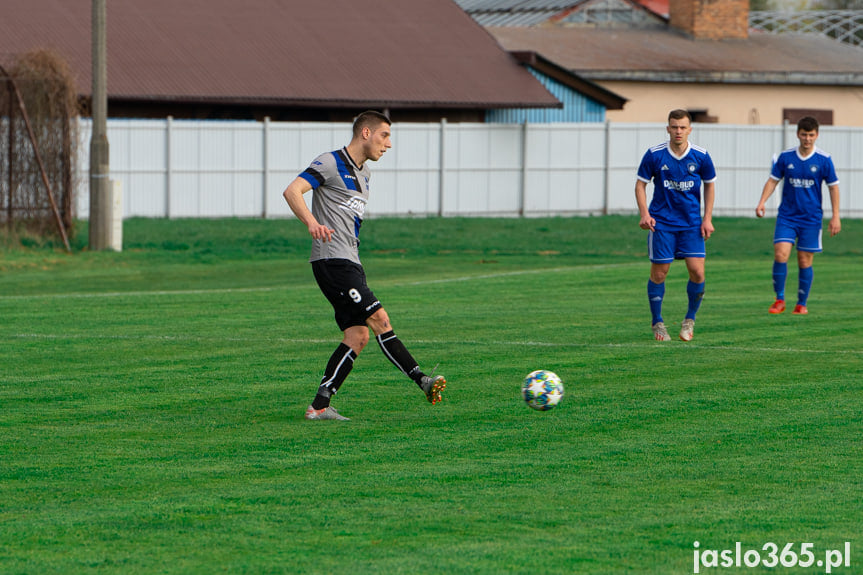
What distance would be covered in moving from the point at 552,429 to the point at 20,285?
12.6m

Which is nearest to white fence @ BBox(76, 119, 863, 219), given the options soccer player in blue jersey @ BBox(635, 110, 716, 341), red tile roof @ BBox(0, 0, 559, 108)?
red tile roof @ BBox(0, 0, 559, 108)

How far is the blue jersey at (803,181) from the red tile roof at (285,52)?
19445 mm

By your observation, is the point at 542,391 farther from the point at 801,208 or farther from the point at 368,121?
the point at 801,208

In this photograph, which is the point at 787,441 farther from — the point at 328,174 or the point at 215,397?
the point at 215,397

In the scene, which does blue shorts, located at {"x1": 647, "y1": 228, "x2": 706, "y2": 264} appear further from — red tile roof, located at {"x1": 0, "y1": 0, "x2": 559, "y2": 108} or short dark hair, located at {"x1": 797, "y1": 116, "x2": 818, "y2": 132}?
red tile roof, located at {"x1": 0, "y1": 0, "x2": 559, "y2": 108}

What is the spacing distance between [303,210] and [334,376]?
1.12m

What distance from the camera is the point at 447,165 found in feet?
115

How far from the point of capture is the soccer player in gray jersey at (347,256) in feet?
30.2

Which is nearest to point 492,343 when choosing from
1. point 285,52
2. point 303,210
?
point 303,210

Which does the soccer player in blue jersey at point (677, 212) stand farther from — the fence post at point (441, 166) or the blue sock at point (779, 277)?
the fence post at point (441, 166)

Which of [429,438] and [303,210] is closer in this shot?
[429,438]

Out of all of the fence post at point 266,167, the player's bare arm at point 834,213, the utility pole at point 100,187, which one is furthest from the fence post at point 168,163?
the player's bare arm at point 834,213

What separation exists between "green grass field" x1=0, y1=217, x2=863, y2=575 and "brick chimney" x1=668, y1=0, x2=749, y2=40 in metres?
33.7

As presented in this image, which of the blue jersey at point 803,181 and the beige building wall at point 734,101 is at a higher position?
the beige building wall at point 734,101
